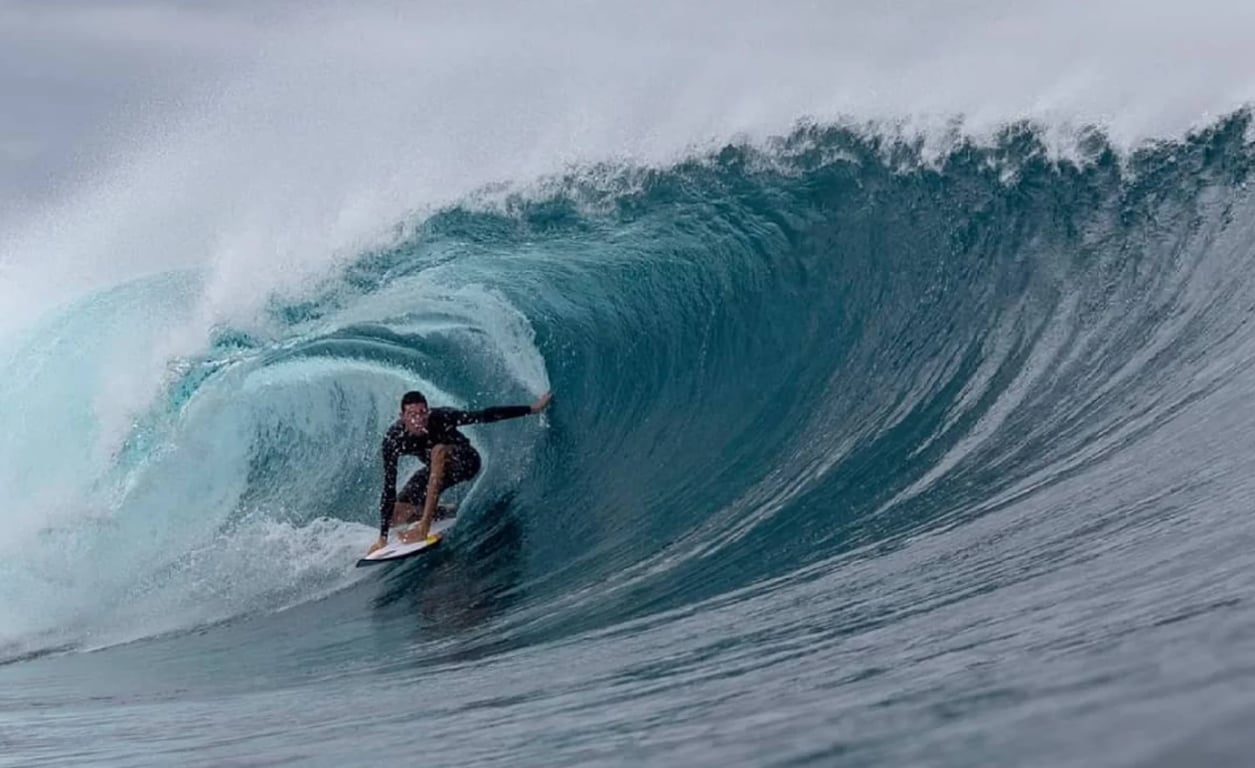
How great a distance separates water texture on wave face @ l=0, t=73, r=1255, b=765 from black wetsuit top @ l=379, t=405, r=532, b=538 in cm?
54

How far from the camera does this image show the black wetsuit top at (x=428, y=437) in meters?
9.29

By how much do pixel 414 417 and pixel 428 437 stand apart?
0.18m

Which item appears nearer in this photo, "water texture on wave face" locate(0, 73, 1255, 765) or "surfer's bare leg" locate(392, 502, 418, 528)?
"water texture on wave face" locate(0, 73, 1255, 765)

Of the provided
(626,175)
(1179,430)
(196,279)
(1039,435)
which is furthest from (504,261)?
(1179,430)

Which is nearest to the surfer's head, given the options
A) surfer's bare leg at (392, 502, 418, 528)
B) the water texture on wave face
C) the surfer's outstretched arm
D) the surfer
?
the surfer

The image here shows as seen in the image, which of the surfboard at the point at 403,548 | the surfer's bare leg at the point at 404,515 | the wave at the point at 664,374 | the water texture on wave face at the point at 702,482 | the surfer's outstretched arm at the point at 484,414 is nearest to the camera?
the water texture on wave face at the point at 702,482

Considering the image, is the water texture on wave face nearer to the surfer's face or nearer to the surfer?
the surfer

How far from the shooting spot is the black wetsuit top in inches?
366

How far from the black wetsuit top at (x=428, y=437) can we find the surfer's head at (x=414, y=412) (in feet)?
0.14

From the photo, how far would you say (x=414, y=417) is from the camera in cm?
937

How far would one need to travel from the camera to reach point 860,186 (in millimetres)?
13336

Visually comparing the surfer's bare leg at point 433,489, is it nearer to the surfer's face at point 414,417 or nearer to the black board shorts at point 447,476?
the black board shorts at point 447,476

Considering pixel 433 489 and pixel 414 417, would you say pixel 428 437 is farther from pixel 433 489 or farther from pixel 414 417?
pixel 433 489

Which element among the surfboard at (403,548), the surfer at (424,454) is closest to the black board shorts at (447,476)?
the surfer at (424,454)
